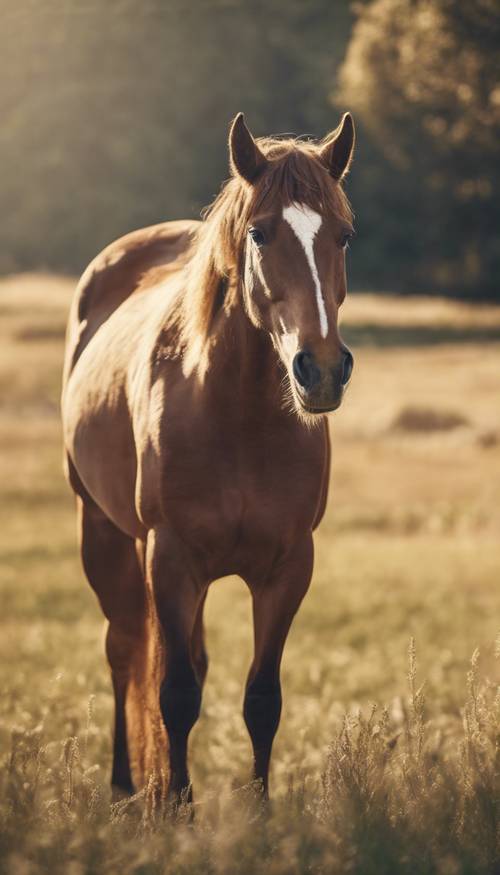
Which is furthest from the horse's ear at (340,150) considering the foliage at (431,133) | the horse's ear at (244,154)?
the foliage at (431,133)

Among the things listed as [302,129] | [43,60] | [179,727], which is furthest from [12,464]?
[43,60]

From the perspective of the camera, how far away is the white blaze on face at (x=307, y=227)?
3672mm

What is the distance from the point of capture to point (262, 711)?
4434 mm

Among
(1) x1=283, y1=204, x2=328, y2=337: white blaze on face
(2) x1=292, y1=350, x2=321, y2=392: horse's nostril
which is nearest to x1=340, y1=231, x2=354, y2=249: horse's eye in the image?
(1) x1=283, y1=204, x2=328, y2=337: white blaze on face

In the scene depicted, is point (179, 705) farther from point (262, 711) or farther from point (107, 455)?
point (107, 455)

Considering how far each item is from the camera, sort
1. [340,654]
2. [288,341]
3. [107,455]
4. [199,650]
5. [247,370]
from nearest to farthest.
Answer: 1. [288,341]
2. [247,370]
3. [107,455]
4. [199,650]
5. [340,654]

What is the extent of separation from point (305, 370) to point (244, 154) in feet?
2.72

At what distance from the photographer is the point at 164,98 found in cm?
4209

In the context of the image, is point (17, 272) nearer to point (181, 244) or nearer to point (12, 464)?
point (12, 464)

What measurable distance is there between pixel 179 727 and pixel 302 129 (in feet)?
112

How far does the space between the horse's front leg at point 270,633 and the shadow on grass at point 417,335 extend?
24966 mm

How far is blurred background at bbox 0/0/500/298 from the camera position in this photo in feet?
120

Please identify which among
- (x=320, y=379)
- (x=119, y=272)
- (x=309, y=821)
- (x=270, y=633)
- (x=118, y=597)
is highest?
(x=119, y=272)

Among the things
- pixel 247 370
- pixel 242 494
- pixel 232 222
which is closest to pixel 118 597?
pixel 242 494
